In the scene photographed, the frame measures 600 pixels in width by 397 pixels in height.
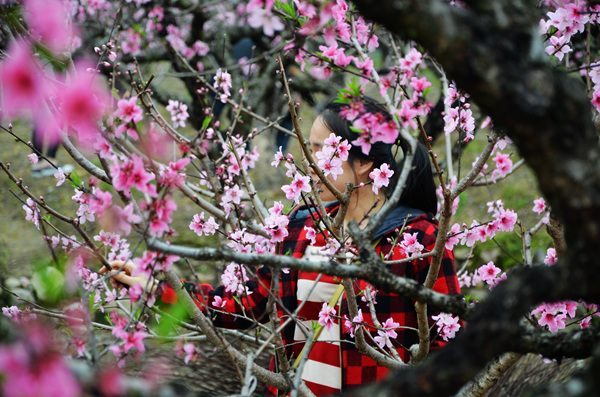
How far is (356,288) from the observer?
2.24 metres

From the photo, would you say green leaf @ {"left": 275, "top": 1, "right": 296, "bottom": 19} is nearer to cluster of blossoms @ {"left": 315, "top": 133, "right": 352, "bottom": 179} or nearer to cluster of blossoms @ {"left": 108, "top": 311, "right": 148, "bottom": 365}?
cluster of blossoms @ {"left": 315, "top": 133, "right": 352, "bottom": 179}

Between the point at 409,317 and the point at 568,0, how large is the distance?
1503 millimetres

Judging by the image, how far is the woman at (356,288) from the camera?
210 cm

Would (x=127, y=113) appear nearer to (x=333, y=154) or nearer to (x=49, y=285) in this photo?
(x=49, y=285)

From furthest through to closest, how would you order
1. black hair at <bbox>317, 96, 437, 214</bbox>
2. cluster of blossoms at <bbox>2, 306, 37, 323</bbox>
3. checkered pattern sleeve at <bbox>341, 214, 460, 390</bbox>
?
black hair at <bbox>317, 96, 437, 214</bbox>
checkered pattern sleeve at <bbox>341, 214, 460, 390</bbox>
cluster of blossoms at <bbox>2, 306, 37, 323</bbox>

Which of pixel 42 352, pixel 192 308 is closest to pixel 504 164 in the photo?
pixel 192 308

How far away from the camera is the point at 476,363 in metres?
0.80

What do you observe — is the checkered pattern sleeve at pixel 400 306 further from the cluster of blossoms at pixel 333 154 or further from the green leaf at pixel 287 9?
the green leaf at pixel 287 9

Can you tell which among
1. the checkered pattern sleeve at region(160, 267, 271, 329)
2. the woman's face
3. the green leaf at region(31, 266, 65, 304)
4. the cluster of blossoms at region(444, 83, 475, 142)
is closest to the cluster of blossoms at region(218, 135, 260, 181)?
the woman's face

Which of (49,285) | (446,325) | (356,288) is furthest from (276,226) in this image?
(49,285)

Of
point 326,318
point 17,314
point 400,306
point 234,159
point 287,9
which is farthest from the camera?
point 234,159

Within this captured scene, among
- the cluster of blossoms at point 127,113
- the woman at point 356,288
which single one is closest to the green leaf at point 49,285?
the cluster of blossoms at point 127,113

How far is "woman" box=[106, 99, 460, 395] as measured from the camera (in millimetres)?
2096

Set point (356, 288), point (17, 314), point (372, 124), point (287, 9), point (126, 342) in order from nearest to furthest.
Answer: point (126, 342)
point (372, 124)
point (287, 9)
point (17, 314)
point (356, 288)
